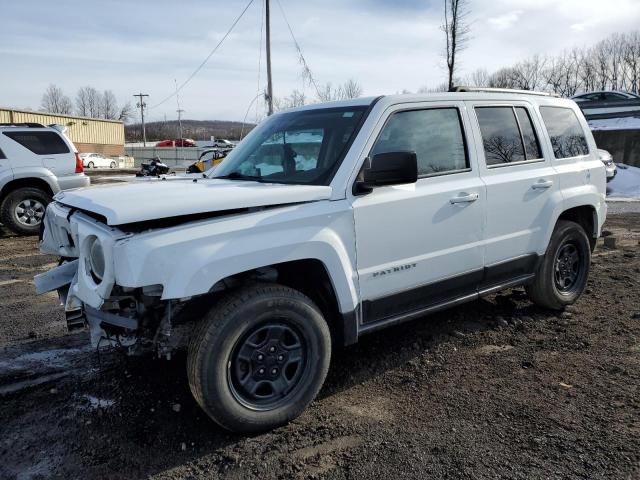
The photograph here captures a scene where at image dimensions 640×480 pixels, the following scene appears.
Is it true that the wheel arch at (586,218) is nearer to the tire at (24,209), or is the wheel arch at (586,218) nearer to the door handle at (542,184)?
the door handle at (542,184)

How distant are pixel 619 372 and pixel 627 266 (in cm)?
367

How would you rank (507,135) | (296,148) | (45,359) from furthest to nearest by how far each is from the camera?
(507,135) → (45,359) → (296,148)

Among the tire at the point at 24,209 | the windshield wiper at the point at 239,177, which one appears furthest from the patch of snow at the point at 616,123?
the windshield wiper at the point at 239,177

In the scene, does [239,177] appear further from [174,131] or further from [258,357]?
[174,131]

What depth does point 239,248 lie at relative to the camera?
2.78 meters

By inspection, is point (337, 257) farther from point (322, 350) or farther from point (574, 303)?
point (574, 303)

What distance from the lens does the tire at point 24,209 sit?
9.25 meters

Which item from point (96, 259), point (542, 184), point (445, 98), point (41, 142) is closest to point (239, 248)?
point (96, 259)

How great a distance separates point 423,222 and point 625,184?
17316mm

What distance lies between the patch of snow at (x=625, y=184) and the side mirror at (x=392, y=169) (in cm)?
1627

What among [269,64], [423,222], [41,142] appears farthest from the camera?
[269,64]

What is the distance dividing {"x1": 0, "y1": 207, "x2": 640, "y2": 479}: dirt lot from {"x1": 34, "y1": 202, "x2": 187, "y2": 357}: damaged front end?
1.85 feet

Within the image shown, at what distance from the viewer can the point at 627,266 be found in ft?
22.4

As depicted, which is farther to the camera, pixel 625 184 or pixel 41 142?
pixel 625 184
